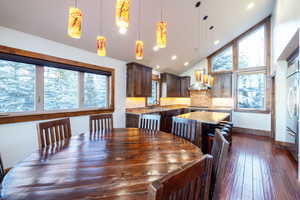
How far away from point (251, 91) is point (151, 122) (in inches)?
185

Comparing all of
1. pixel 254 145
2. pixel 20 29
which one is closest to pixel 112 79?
pixel 20 29

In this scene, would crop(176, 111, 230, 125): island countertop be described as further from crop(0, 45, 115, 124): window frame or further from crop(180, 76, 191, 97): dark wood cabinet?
crop(180, 76, 191, 97): dark wood cabinet

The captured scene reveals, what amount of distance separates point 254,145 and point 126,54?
4.29 meters

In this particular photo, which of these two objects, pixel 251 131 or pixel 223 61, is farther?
pixel 223 61

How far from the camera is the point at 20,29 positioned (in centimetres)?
230

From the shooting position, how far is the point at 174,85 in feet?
20.2

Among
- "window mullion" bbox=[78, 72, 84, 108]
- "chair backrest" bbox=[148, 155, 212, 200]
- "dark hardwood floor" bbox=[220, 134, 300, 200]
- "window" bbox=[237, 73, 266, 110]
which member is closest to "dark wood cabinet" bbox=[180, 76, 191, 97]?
"window" bbox=[237, 73, 266, 110]

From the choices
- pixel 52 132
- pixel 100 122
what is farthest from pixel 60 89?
pixel 52 132

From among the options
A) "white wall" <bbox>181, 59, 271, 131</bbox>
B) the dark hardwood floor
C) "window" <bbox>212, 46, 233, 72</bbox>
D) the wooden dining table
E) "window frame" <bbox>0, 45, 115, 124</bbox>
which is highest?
"window" <bbox>212, 46, 233, 72</bbox>

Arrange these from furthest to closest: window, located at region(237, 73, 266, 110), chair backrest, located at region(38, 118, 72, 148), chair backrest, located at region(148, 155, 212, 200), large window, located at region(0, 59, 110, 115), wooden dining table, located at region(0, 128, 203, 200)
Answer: window, located at region(237, 73, 266, 110)
large window, located at region(0, 59, 110, 115)
chair backrest, located at region(38, 118, 72, 148)
wooden dining table, located at region(0, 128, 203, 200)
chair backrest, located at region(148, 155, 212, 200)

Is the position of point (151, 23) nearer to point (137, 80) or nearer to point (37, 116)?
point (137, 80)

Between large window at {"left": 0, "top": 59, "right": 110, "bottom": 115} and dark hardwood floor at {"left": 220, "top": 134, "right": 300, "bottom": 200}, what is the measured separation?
3.28 m

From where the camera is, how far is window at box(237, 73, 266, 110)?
496 centimetres

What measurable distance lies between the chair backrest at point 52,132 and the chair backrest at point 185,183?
1586mm
